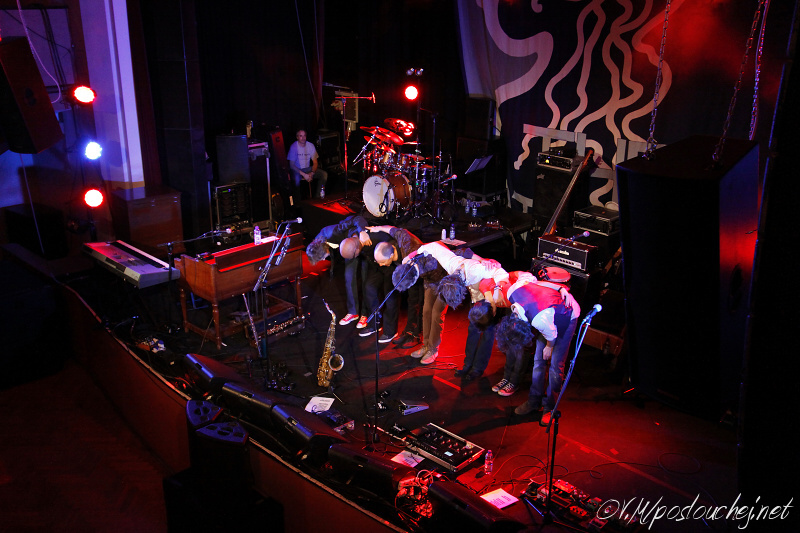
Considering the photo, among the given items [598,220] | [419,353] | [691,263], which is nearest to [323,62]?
[598,220]

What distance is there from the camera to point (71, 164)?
856 centimetres

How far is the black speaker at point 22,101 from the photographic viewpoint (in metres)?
5.92

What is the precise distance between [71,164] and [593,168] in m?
7.46

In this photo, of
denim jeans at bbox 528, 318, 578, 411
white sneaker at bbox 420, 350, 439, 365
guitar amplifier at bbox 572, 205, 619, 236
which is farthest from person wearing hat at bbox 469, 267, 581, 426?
guitar amplifier at bbox 572, 205, 619, 236

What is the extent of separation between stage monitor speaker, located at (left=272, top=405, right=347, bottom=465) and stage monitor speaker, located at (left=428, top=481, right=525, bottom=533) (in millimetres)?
880

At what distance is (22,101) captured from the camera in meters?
6.13

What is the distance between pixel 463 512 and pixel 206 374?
253 centimetres

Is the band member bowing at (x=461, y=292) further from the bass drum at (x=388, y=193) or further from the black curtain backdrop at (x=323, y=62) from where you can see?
the black curtain backdrop at (x=323, y=62)

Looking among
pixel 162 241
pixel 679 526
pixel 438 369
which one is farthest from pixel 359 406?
pixel 162 241

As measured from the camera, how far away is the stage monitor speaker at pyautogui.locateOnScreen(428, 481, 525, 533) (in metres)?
3.23

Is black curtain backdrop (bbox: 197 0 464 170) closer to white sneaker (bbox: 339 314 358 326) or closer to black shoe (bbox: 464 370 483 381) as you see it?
white sneaker (bbox: 339 314 358 326)

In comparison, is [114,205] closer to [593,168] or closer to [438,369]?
[438,369]

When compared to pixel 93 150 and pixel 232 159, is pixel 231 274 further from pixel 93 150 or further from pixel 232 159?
pixel 232 159

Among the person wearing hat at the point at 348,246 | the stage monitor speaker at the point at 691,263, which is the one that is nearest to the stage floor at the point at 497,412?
the person wearing hat at the point at 348,246
